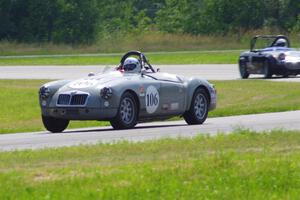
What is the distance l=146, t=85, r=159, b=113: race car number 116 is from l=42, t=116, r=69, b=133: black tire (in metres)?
1.46

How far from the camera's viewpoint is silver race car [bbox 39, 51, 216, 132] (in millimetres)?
19250

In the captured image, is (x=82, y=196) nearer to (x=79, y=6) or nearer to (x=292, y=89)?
(x=292, y=89)

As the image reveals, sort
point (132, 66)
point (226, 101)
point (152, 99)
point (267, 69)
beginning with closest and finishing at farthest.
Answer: point (152, 99) → point (132, 66) → point (226, 101) → point (267, 69)

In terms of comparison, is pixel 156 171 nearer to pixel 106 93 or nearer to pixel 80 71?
pixel 106 93

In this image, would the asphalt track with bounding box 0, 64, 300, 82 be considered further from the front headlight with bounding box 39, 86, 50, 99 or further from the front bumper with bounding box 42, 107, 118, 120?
the front bumper with bounding box 42, 107, 118, 120

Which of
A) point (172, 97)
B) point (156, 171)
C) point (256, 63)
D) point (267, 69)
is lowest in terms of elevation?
point (267, 69)

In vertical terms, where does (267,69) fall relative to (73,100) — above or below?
below

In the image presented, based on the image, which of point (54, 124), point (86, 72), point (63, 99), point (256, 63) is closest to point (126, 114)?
point (63, 99)

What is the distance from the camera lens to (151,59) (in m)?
58.7

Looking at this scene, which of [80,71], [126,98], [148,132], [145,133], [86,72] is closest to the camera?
[145,133]

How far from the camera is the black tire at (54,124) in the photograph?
19859 millimetres

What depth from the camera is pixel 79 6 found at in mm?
84062

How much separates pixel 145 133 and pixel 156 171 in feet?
21.4

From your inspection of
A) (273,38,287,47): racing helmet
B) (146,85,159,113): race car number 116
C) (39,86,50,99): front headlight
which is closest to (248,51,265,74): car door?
(273,38,287,47): racing helmet
